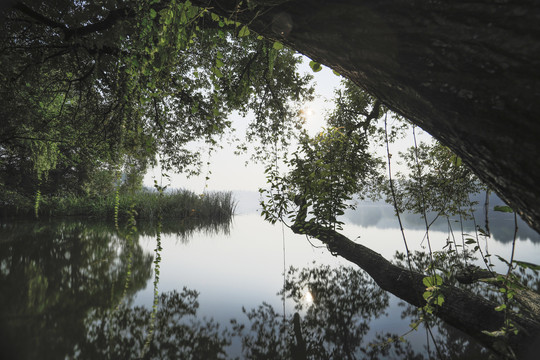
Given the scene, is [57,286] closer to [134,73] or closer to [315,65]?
[134,73]

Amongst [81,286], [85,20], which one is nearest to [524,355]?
[81,286]

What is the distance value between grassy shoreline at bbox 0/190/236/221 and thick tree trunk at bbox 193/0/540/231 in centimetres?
1281

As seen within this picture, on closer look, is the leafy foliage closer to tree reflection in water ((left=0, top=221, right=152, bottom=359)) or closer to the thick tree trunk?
the thick tree trunk

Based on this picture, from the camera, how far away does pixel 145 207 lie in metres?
13.1

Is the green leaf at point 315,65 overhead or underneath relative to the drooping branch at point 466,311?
overhead

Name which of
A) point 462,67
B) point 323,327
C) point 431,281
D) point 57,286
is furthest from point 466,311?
point 57,286

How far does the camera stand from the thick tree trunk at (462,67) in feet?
2.09

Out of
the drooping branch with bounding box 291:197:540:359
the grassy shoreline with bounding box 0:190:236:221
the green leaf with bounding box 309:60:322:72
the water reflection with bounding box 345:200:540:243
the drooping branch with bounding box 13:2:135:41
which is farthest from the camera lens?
the water reflection with bounding box 345:200:540:243

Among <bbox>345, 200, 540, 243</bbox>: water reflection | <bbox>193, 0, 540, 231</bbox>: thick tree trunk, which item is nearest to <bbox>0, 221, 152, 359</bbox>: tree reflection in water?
<bbox>193, 0, 540, 231</bbox>: thick tree trunk

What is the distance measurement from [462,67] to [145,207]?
47.2ft

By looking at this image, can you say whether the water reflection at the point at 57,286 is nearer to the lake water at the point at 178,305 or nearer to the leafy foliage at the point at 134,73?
the lake water at the point at 178,305

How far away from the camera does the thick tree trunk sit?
637 mm

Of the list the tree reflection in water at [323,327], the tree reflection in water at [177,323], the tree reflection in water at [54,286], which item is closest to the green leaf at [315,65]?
the tree reflection in water at [177,323]

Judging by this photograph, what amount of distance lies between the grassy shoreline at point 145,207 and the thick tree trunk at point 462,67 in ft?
42.0
